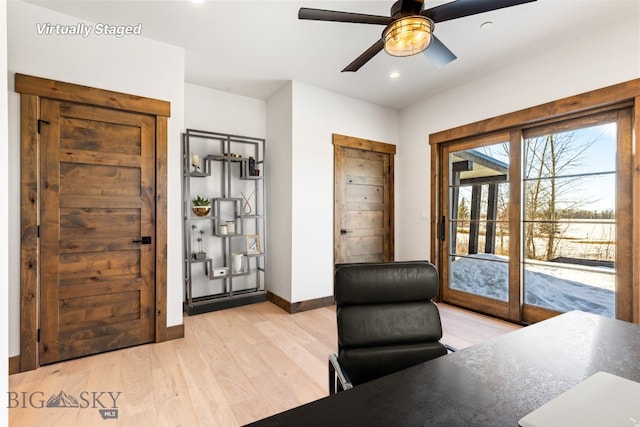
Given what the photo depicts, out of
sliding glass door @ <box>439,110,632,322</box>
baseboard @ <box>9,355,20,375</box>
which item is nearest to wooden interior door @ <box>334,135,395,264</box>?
sliding glass door @ <box>439,110,632,322</box>

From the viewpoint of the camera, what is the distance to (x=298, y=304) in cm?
367

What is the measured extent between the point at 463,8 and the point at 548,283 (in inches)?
112

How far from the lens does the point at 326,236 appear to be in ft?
12.9

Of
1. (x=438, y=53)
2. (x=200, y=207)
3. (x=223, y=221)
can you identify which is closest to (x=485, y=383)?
(x=438, y=53)

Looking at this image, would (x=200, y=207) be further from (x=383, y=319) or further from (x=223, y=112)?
(x=383, y=319)

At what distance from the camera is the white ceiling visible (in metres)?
2.33

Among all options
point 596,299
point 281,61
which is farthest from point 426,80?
point 596,299

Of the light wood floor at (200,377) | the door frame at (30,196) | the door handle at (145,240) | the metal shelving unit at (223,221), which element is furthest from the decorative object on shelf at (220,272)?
the door frame at (30,196)

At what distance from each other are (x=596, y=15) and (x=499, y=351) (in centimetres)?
296

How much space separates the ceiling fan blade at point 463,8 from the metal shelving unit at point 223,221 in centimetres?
262

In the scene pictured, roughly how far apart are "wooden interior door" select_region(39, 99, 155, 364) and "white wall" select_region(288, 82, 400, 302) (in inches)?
61.9

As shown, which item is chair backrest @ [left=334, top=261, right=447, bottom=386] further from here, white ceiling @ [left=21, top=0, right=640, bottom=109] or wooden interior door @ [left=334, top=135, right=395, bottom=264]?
wooden interior door @ [left=334, top=135, right=395, bottom=264]

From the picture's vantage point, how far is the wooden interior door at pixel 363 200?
4082 millimetres

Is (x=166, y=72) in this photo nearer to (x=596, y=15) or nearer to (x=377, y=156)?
(x=377, y=156)
